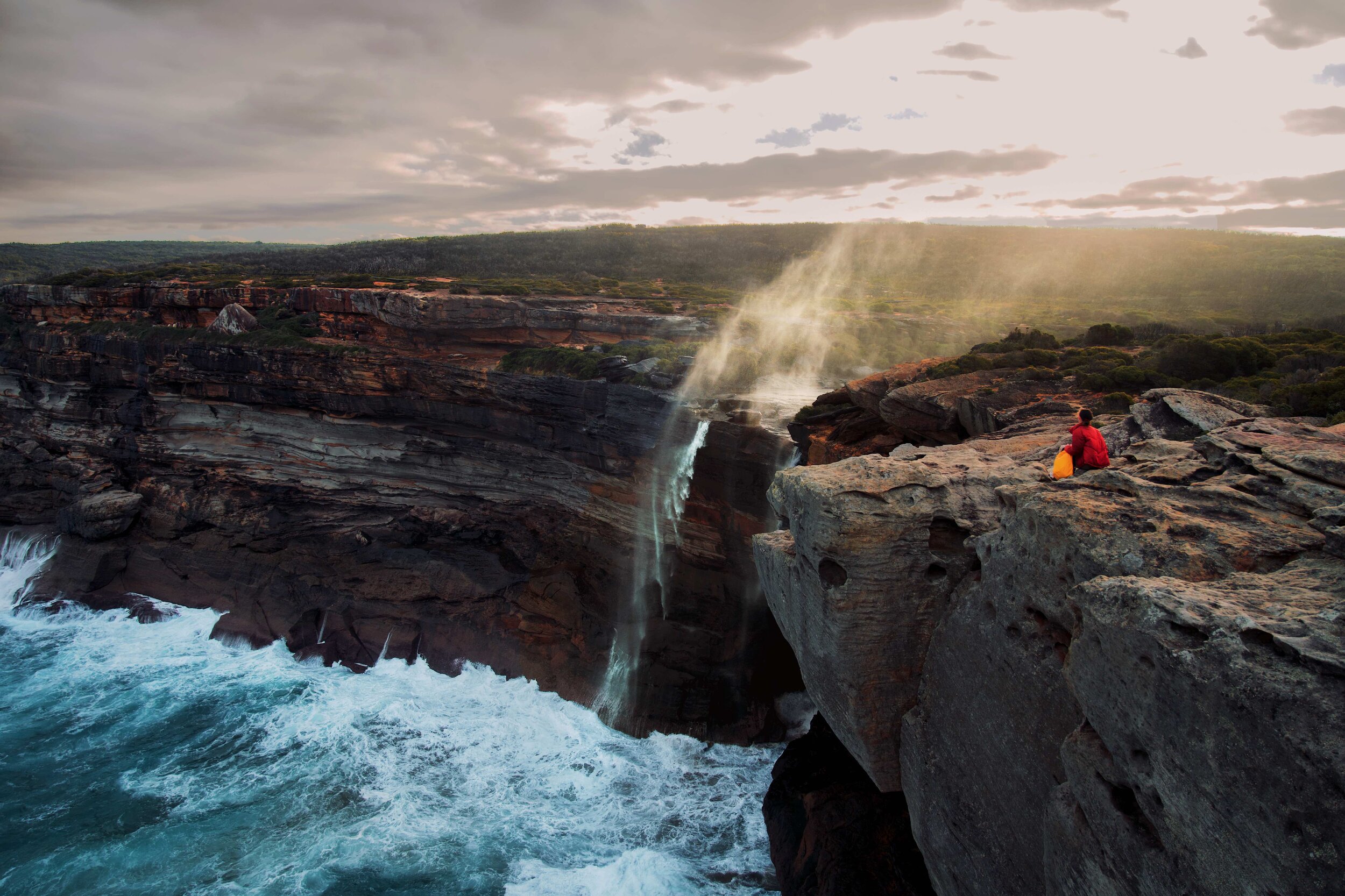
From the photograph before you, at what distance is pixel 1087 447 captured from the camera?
29.4ft

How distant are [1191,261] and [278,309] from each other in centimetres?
6278

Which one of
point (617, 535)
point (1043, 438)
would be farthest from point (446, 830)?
point (1043, 438)

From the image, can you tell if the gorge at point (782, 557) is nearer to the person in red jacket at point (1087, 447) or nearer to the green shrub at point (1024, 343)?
the person in red jacket at point (1087, 447)

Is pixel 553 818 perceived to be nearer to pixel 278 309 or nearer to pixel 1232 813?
pixel 1232 813

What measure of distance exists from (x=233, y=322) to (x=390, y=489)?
439 inches

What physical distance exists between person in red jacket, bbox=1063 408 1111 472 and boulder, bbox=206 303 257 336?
105 ft

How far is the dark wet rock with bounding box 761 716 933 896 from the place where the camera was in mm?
11508

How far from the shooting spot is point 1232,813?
488 centimetres

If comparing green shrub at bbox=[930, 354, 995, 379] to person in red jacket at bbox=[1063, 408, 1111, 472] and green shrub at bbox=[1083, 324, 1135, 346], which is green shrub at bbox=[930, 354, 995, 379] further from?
person in red jacket at bbox=[1063, 408, 1111, 472]

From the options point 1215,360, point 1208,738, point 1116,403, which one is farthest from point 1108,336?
point 1208,738

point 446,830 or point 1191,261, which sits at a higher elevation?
point 1191,261

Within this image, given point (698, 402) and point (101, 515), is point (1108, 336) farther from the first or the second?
point (101, 515)

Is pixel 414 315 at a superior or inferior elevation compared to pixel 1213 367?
superior

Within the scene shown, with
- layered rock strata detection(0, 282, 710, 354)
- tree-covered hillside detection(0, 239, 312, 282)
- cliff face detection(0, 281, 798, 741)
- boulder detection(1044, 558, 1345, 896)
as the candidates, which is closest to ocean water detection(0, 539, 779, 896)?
cliff face detection(0, 281, 798, 741)
